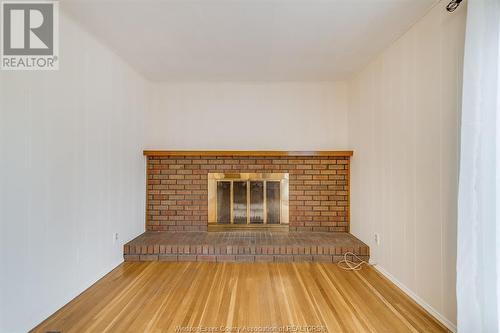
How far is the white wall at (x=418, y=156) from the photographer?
1714mm

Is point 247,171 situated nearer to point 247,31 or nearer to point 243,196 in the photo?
point 243,196

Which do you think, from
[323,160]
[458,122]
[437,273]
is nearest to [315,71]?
[323,160]

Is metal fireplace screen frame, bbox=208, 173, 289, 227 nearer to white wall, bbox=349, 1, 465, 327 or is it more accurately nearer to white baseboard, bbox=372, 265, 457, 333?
white wall, bbox=349, 1, 465, 327

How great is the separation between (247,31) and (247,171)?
1.96 m

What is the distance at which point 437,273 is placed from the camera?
1831mm

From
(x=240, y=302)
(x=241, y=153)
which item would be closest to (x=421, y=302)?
(x=240, y=302)

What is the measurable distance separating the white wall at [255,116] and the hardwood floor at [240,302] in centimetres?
180

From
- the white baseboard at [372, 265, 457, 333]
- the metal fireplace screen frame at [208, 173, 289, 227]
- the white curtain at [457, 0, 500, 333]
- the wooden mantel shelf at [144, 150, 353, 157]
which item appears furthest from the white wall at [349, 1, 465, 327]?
the metal fireplace screen frame at [208, 173, 289, 227]

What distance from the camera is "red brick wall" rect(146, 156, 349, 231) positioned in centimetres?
356

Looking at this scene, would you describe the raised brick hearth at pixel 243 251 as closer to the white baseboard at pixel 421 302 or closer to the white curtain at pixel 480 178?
the white baseboard at pixel 421 302

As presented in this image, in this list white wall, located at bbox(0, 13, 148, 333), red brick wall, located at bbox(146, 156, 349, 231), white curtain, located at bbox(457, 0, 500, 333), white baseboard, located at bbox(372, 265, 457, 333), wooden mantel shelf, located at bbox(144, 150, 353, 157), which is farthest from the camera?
red brick wall, located at bbox(146, 156, 349, 231)

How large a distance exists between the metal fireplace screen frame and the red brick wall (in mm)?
81

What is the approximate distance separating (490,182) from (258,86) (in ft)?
9.59

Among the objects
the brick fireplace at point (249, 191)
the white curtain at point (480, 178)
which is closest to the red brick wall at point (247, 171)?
the brick fireplace at point (249, 191)
